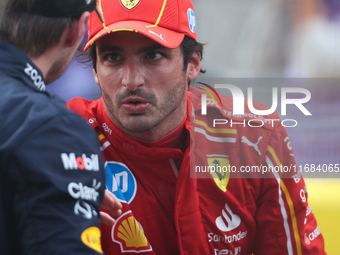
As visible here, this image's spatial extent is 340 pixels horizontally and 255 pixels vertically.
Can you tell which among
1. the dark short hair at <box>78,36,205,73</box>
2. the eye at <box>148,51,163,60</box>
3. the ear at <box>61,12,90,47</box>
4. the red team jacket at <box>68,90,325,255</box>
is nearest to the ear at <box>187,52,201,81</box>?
the dark short hair at <box>78,36,205,73</box>

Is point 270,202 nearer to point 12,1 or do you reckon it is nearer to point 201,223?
point 201,223

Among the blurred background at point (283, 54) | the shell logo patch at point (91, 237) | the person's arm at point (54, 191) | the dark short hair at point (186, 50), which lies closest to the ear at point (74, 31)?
the person's arm at point (54, 191)

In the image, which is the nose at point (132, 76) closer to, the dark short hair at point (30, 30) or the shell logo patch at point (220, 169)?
the shell logo patch at point (220, 169)

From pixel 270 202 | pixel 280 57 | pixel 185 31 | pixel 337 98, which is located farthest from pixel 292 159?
pixel 280 57

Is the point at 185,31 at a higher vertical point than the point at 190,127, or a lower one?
higher

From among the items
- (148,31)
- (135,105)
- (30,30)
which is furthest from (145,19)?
(30,30)

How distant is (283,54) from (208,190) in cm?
176

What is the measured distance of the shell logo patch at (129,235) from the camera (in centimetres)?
142

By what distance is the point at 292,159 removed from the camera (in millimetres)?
Result: 1751

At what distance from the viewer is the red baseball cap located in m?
1.54

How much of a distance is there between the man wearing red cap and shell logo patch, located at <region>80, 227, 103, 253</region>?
63 centimetres

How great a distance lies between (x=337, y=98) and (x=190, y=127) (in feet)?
4.49

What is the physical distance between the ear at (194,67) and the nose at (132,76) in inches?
14.5

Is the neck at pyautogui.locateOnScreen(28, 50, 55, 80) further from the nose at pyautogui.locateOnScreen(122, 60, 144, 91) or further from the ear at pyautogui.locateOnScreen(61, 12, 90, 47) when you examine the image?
the nose at pyautogui.locateOnScreen(122, 60, 144, 91)
